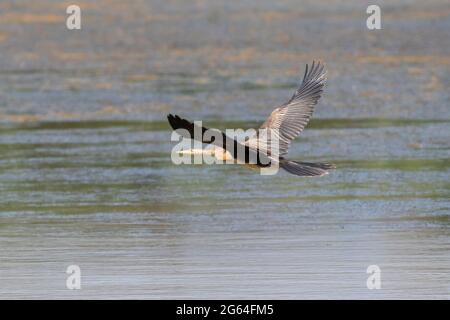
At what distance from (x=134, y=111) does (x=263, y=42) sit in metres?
7.96

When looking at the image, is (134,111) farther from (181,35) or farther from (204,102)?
(181,35)

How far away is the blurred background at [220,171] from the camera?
31.8ft

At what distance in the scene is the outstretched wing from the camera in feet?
35.8

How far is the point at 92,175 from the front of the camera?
45.0 feet

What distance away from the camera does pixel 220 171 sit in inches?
555

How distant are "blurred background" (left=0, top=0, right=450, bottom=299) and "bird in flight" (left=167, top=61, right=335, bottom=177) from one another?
30.2 inches

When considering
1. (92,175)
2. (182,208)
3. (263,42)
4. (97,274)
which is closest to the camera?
(97,274)

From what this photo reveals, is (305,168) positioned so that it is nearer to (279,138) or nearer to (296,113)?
(279,138)

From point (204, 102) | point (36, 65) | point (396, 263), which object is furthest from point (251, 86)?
point (396, 263)

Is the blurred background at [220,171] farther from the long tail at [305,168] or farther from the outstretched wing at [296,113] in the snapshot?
the outstretched wing at [296,113]

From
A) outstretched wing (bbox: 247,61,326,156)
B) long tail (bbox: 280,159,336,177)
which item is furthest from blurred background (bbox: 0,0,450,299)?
outstretched wing (bbox: 247,61,326,156)

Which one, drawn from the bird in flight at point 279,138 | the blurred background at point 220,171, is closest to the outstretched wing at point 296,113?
the bird in flight at point 279,138

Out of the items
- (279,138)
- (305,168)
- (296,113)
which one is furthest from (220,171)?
(305,168)

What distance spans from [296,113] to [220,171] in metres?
3.08
